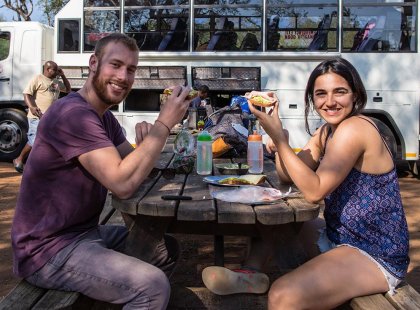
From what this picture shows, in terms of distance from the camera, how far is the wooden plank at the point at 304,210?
6.18 feet

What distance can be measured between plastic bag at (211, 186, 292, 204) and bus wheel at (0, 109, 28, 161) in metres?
7.76

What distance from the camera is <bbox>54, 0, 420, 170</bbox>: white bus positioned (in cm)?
766

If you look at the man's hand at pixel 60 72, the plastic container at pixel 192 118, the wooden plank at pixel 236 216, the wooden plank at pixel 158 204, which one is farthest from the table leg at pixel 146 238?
the man's hand at pixel 60 72

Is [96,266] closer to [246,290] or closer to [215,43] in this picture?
[246,290]

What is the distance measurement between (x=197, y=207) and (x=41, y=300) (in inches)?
25.7

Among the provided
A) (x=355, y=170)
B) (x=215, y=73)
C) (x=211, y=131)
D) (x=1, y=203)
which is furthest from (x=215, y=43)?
(x=355, y=170)

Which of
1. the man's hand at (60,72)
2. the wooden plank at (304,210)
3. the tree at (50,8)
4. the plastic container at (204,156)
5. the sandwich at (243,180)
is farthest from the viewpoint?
the tree at (50,8)

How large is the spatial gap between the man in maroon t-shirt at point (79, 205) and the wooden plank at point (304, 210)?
0.56 meters

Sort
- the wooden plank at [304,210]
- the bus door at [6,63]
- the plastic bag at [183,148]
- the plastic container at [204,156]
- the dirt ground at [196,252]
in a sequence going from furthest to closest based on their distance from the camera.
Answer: the bus door at [6,63]
the dirt ground at [196,252]
the plastic bag at [183,148]
the plastic container at [204,156]
the wooden plank at [304,210]

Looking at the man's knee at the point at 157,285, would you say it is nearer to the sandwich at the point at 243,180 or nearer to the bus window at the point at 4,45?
the sandwich at the point at 243,180

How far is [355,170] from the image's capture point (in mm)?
2023

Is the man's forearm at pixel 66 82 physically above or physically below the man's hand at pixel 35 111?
above

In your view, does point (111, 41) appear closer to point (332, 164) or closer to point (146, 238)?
point (146, 238)

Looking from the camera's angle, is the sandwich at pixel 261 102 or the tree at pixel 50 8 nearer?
the sandwich at pixel 261 102
